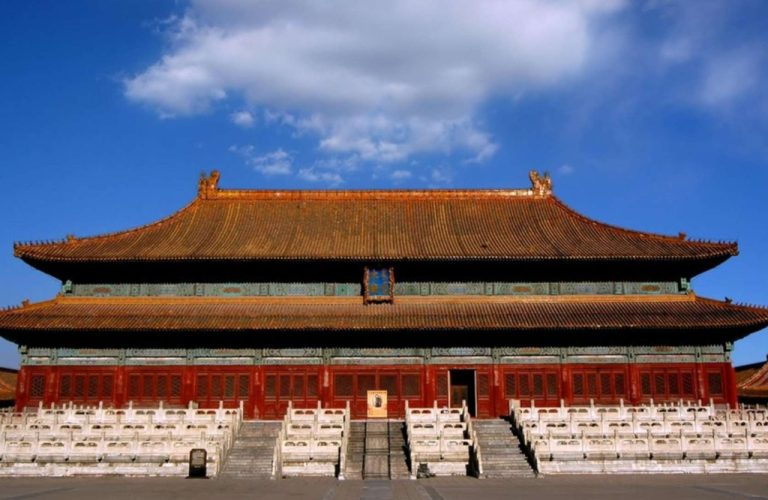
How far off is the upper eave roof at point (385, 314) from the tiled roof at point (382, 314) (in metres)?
0.05

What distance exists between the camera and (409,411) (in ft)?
84.1

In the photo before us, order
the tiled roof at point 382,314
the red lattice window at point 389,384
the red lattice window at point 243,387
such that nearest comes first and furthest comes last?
the tiled roof at point 382,314, the red lattice window at point 389,384, the red lattice window at point 243,387

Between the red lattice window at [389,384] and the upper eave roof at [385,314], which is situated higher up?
the upper eave roof at [385,314]

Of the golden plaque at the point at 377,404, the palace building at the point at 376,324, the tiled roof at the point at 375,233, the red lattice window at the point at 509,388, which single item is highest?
the tiled roof at the point at 375,233

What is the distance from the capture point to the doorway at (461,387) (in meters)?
33.2

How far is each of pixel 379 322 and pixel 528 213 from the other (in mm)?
12479

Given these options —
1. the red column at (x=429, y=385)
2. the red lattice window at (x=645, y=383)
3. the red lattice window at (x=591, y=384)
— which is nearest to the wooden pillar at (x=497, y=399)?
the red column at (x=429, y=385)

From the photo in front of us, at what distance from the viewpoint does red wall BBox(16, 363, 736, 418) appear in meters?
32.5

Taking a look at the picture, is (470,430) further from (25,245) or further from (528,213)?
(25,245)

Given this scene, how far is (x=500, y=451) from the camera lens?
2392 cm

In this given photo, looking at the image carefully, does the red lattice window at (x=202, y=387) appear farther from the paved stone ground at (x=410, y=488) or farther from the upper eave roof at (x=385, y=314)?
the paved stone ground at (x=410, y=488)

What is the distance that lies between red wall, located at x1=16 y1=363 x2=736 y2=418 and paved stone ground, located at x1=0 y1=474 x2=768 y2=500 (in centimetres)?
1055

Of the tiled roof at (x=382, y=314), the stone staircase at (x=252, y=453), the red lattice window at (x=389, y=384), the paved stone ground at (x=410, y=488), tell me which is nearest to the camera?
the paved stone ground at (x=410, y=488)

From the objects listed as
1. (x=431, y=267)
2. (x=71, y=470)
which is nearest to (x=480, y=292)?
(x=431, y=267)
